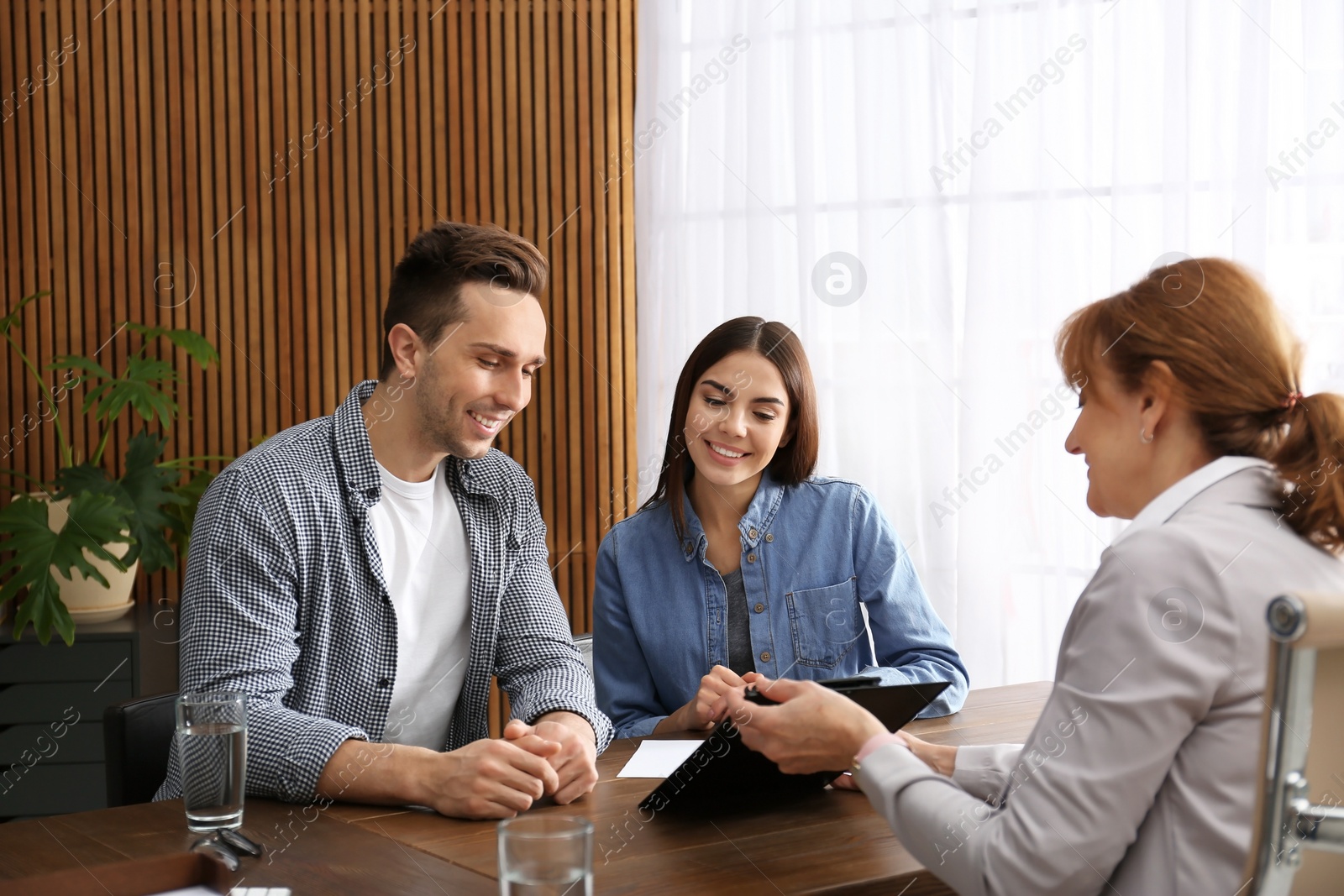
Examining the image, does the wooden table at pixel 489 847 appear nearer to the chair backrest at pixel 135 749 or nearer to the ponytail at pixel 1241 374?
the chair backrest at pixel 135 749

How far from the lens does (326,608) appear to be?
2.07m

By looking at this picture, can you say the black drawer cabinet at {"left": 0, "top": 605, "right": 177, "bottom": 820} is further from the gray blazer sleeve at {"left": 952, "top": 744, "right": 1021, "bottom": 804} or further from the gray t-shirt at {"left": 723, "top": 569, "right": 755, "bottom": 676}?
the gray blazer sleeve at {"left": 952, "top": 744, "right": 1021, "bottom": 804}

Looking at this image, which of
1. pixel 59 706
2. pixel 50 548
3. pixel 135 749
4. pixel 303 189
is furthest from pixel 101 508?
pixel 135 749

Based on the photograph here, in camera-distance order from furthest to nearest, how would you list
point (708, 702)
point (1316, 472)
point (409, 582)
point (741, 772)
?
point (409, 582), point (708, 702), point (741, 772), point (1316, 472)

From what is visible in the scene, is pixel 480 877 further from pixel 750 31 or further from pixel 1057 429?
pixel 750 31

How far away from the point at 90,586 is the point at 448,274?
210 cm

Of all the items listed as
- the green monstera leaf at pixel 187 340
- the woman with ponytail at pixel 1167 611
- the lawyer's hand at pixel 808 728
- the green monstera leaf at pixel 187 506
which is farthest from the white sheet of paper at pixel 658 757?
the green monstera leaf at pixel 187 340

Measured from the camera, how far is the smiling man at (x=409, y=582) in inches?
69.5

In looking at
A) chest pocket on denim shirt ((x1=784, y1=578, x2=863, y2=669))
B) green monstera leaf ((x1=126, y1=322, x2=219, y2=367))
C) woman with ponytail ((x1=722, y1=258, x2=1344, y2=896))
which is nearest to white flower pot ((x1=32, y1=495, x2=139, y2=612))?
green monstera leaf ((x1=126, y1=322, x2=219, y2=367))

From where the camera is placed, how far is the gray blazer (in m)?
1.23

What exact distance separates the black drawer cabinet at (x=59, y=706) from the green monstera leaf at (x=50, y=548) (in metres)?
0.14

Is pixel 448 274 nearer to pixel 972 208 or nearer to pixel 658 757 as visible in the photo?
pixel 658 757

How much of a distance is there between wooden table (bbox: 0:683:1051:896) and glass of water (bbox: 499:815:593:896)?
0.71 feet

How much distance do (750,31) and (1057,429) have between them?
1771mm
